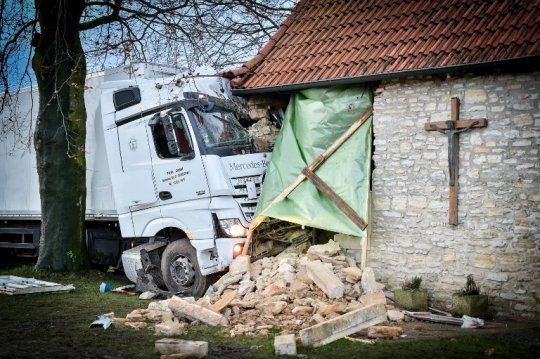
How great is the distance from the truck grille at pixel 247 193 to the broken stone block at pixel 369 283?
2.27 metres

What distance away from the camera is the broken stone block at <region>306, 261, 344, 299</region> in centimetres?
1088

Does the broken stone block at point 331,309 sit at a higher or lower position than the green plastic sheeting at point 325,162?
lower

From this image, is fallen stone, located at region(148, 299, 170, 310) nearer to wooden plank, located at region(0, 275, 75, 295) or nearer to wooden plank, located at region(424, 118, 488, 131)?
wooden plank, located at region(0, 275, 75, 295)

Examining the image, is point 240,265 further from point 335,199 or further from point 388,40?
point 388,40

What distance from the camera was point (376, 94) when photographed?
39.7 ft

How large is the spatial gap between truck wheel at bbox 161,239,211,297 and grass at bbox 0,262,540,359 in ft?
5.35

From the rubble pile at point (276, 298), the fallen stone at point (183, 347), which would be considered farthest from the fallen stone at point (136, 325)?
the fallen stone at point (183, 347)

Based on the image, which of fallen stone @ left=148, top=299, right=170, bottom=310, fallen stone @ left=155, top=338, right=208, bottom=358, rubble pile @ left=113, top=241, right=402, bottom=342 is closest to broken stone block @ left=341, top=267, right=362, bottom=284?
rubble pile @ left=113, top=241, right=402, bottom=342

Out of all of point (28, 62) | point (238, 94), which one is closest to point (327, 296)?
point (238, 94)

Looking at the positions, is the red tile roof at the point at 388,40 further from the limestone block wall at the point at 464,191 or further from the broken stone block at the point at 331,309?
the broken stone block at the point at 331,309

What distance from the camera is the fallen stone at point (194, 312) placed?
10.1 m

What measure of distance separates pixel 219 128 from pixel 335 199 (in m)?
2.38

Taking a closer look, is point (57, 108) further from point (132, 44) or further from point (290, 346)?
point (290, 346)

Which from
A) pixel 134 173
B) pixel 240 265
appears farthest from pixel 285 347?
pixel 134 173
